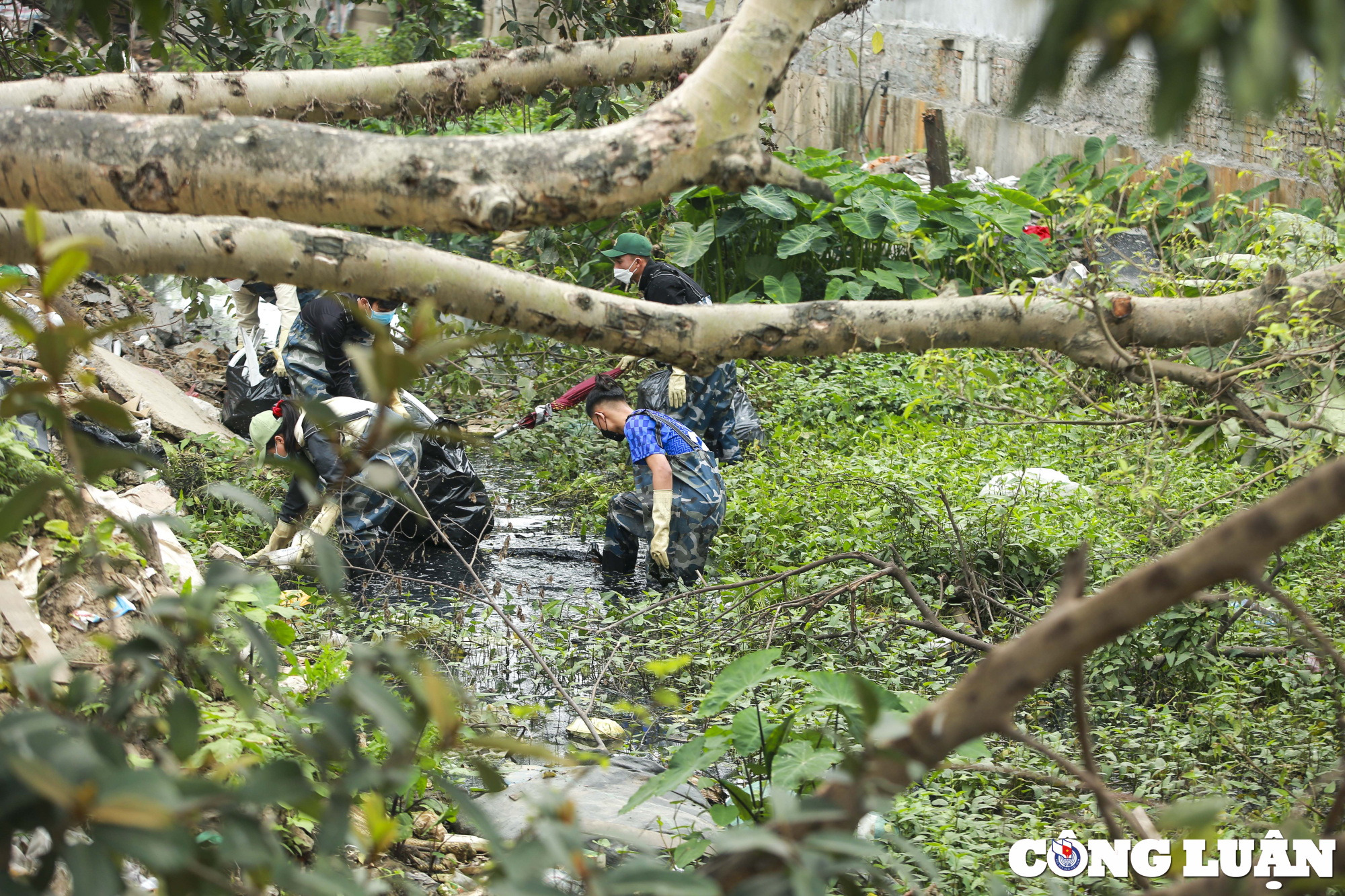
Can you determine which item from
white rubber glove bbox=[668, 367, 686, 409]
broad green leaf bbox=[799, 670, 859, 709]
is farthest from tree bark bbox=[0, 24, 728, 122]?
white rubber glove bbox=[668, 367, 686, 409]

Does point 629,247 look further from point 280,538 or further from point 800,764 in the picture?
point 800,764

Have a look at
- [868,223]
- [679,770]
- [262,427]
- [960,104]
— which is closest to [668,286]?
[262,427]

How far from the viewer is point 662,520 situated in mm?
5062

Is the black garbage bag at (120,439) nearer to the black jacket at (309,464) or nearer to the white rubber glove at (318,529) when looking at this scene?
the black jacket at (309,464)

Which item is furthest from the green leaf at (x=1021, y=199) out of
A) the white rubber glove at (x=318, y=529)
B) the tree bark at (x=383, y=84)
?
the white rubber glove at (x=318, y=529)

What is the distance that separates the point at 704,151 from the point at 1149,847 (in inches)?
59.6

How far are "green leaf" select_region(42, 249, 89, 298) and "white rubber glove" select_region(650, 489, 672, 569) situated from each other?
4.05 m

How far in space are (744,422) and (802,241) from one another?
2580 millimetres

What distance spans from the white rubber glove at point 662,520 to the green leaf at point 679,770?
3005 mm

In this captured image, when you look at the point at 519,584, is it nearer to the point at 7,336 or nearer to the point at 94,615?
the point at 94,615

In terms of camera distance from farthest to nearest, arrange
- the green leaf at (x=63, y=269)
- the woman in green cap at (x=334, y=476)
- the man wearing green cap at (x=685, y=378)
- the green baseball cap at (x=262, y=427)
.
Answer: the man wearing green cap at (x=685, y=378)
the green baseball cap at (x=262, y=427)
the woman in green cap at (x=334, y=476)
the green leaf at (x=63, y=269)

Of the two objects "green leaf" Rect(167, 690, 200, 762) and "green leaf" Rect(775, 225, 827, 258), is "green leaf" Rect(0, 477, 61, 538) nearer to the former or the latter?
"green leaf" Rect(167, 690, 200, 762)

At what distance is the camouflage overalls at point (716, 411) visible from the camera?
6582mm

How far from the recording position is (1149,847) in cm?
200
